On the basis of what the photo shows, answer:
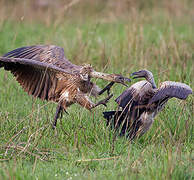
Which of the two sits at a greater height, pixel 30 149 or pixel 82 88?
pixel 82 88

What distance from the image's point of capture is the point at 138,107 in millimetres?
5133

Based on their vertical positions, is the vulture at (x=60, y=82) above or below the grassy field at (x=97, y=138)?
above

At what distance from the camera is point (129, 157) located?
438cm

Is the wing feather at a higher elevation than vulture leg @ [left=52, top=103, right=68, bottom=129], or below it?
higher

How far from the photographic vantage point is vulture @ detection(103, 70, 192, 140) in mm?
5035

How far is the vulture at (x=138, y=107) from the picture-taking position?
5035 millimetres

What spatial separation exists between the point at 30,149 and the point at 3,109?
1.63 metres

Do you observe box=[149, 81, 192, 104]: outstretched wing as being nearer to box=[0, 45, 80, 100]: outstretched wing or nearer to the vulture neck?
the vulture neck

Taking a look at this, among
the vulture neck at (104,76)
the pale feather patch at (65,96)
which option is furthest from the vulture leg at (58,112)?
the vulture neck at (104,76)

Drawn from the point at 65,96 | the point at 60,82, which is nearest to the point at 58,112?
the point at 65,96

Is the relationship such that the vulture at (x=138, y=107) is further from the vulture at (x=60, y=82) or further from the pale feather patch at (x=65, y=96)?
the pale feather patch at (x=65, y=96)

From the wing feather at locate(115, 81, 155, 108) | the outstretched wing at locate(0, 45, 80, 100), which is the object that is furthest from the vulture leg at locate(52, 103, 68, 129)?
the wing feather at locate(115, 81, 155, 108)

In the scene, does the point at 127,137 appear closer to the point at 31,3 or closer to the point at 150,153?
the point at 150,153

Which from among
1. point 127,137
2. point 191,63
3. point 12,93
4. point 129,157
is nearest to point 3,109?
point 12,93
